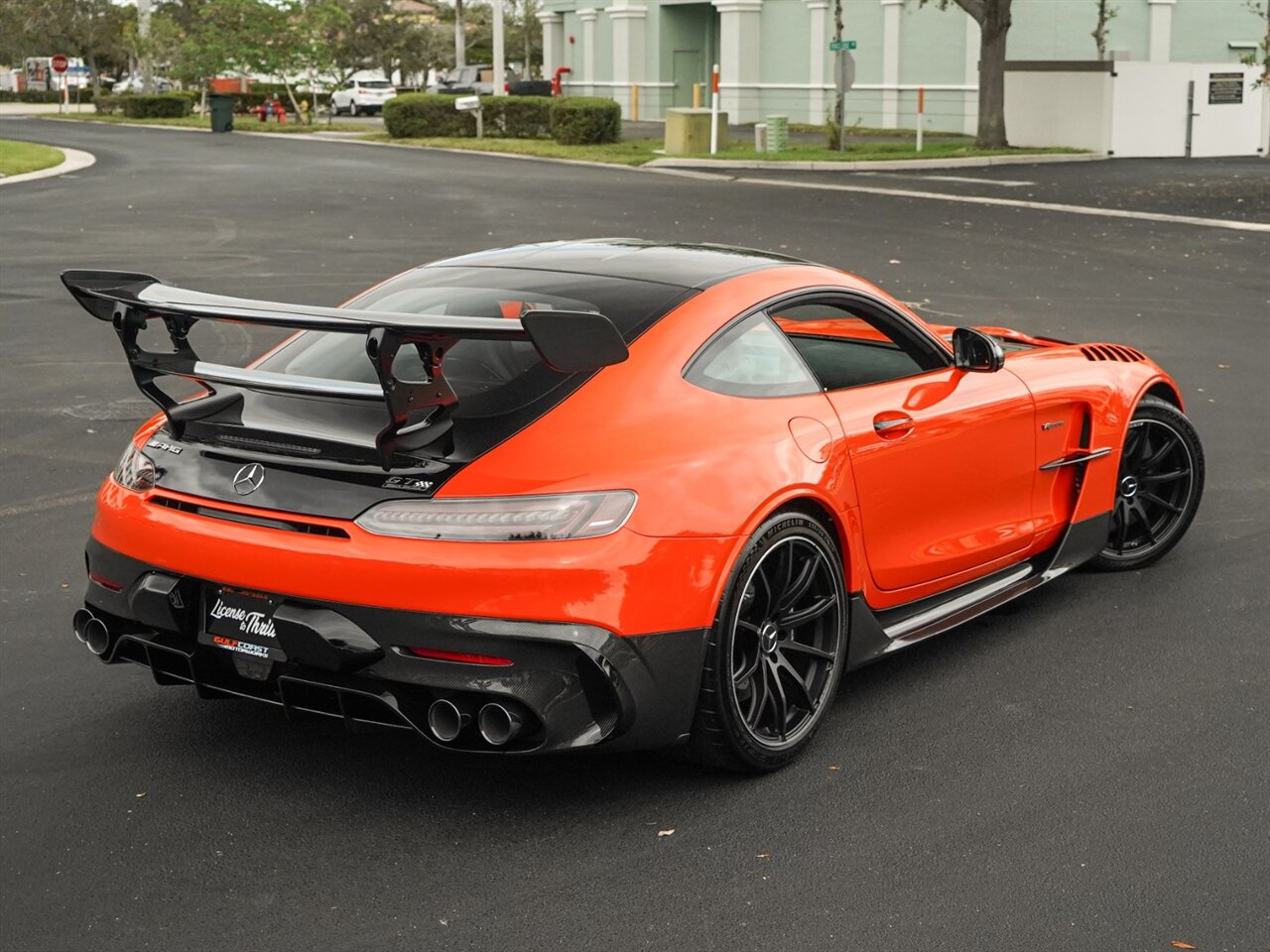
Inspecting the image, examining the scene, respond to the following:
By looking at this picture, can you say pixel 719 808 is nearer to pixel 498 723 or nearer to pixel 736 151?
pixel 498 723

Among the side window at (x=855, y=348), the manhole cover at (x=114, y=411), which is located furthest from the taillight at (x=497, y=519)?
the manhole cover at (x=114, y=411)

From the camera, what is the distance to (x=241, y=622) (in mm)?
4406

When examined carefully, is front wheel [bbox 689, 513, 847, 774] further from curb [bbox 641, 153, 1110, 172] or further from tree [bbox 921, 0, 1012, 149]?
tree [bbox 921, 0, 1012, 149]

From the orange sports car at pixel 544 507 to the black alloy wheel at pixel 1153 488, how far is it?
139 cm

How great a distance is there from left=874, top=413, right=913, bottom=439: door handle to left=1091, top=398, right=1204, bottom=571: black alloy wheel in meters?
1.72

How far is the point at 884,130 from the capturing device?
1889 inches

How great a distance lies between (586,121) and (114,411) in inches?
1205

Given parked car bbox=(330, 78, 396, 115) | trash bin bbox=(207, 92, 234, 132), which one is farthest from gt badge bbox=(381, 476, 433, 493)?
parked car bbox=(330, 78, 396, 115)

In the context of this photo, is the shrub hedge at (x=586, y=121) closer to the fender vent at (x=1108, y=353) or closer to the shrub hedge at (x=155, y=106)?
the shrub hedge at (x=155, y=106)

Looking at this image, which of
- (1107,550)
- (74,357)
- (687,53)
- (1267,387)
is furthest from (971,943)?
(687,53)

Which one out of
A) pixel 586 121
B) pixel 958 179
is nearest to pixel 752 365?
pixel 958 179

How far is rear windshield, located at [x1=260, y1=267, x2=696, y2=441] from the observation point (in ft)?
15.0

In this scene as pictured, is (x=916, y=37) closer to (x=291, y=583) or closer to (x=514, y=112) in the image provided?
(x=514, y=112)

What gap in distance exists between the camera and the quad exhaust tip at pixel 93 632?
472cm
